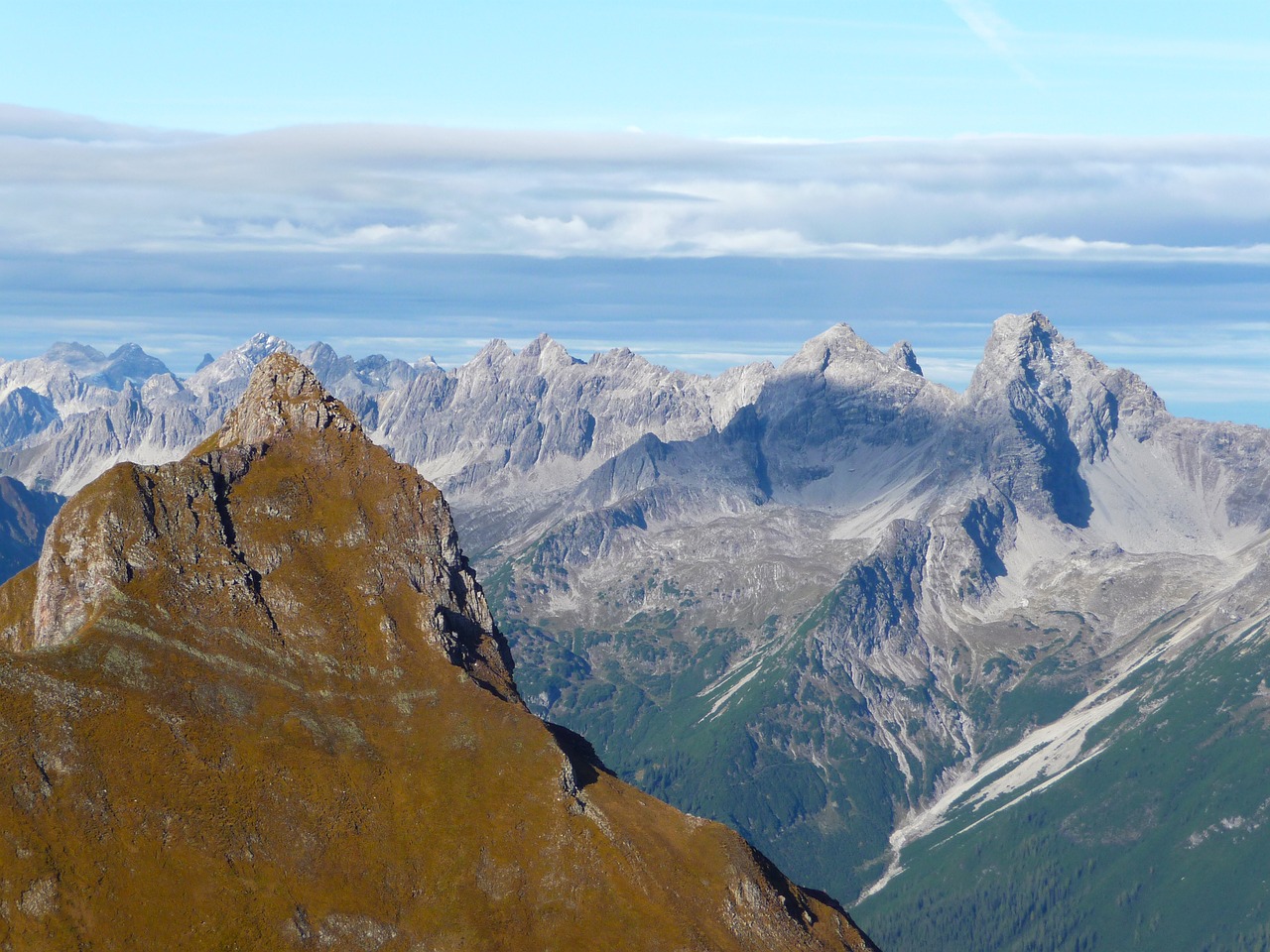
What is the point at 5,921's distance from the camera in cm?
19375

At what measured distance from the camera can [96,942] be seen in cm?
19812

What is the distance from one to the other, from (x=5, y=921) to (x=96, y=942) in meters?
12.8
